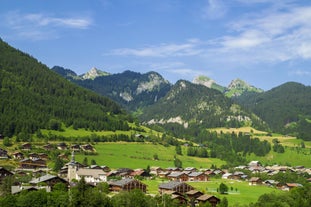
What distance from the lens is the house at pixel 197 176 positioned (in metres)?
156

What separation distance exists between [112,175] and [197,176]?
3343 centimetres

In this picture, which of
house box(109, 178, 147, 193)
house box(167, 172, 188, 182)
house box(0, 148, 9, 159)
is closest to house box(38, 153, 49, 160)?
house box(0, 148, 9, 159)

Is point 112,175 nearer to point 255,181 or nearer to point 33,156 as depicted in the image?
point 33,156

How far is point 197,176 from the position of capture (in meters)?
156

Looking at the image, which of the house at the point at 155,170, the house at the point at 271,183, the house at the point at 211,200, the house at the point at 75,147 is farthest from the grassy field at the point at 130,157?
the house at the point at 211,200

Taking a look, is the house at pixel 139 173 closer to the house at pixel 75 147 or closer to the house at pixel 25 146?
the house at pixel 75 147

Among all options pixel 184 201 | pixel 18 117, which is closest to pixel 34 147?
pixel 18 117

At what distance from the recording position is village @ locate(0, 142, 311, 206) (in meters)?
109

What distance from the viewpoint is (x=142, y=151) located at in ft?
631

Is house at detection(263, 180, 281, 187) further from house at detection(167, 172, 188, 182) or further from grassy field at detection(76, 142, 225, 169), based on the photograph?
grassy field at detection(76, 142, 225, 169)

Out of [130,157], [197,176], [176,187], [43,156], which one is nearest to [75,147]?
[43,156]

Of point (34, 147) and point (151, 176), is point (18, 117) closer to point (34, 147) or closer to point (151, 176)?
point (34, 147)

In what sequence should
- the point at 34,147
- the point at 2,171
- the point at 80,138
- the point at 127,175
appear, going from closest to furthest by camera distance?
the point at 2,171 → the point at 127,175 → the point at 34,147 → the point at 80,138

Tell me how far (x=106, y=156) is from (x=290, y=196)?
88.9m
